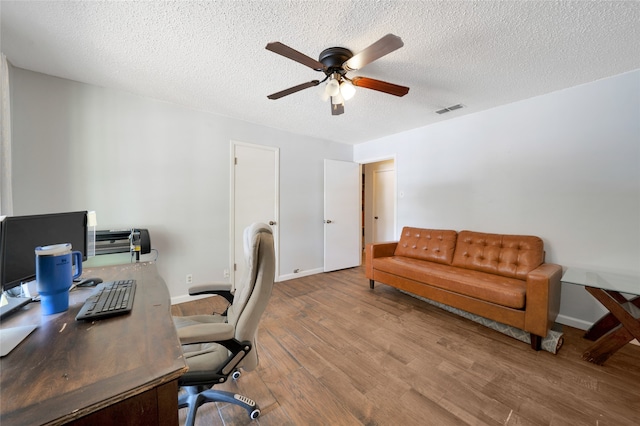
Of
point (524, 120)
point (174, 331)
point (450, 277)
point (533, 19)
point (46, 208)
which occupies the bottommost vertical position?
point (450, 277)

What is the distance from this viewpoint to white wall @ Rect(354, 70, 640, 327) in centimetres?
205

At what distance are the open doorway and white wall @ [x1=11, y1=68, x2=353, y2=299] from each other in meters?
2.57

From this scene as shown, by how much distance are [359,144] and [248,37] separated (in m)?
3.18

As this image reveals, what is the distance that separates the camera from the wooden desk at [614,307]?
164 centimetres

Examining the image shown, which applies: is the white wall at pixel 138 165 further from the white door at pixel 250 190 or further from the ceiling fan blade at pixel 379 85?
the ceiling fan blade at pixel 379 85

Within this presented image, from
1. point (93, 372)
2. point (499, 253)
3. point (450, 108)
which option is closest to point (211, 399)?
point (93, 372)

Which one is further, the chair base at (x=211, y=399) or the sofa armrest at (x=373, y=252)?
the sofa armrest at (x=373, y=252)

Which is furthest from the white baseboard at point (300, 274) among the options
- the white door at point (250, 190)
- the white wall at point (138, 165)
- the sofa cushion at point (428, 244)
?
the sofa cushion at point (428, 244)

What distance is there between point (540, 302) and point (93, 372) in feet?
8.83

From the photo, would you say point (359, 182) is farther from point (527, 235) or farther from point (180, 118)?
point (180, 118)

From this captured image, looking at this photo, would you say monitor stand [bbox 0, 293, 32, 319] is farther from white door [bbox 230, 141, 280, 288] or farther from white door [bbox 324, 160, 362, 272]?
white door [bbox 324, 160, 362, 272]

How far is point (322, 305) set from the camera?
9.02ft

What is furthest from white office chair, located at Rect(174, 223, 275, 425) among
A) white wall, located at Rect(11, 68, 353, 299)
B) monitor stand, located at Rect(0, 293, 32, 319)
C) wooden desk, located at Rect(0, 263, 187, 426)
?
white wall, located at Rect(11, 68, 353, 299)


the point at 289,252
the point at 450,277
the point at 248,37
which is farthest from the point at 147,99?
the point at 450,277
